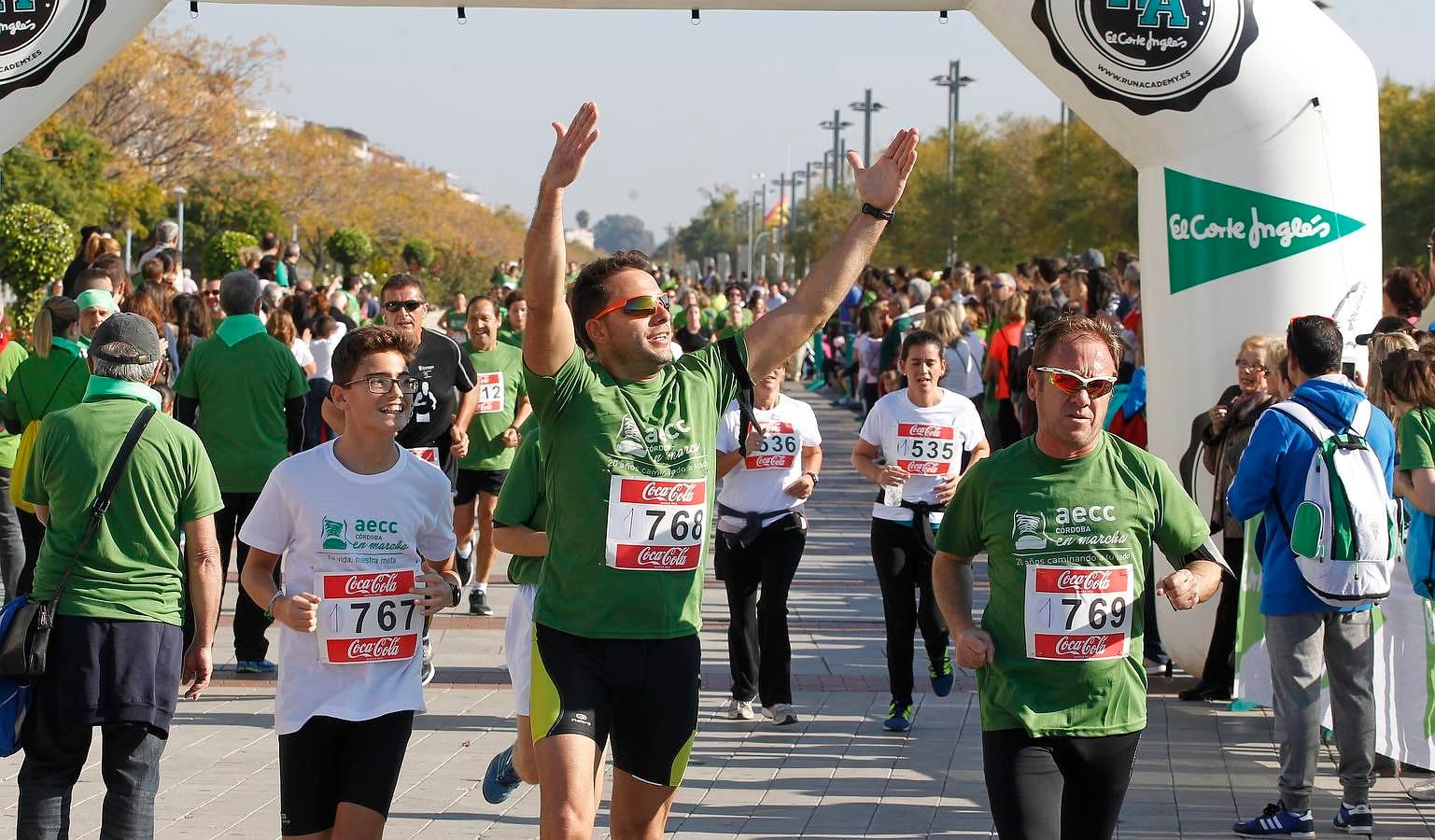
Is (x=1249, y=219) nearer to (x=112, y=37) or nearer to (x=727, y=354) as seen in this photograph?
(x=727, y=354)

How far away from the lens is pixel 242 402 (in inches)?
374

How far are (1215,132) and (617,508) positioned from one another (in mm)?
5401

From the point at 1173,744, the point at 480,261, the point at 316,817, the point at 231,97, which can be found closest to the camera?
the point at 316,817

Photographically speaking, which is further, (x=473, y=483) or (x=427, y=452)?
(x=473, y=483)

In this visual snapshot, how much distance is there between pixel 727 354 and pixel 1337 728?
10.3ft

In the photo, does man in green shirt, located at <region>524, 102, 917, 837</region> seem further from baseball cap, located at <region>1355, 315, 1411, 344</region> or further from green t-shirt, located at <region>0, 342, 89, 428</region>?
green t-shirt, located at <region>0, 342, 89, 428</region>

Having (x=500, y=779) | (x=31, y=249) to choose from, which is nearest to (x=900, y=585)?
(x=500, y=779)

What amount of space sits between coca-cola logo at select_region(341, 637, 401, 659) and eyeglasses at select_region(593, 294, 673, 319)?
109 centimetres

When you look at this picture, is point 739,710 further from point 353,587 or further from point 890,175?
point 890,175

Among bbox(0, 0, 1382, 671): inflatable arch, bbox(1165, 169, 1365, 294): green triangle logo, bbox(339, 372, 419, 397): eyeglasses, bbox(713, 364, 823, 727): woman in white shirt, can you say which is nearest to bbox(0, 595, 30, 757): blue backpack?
bbox(339, 372, 419, 397): eyeglasses

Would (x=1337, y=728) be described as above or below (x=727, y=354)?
below

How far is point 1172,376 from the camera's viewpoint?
360 inches

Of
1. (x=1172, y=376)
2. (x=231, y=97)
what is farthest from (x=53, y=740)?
(x=231, y=97)

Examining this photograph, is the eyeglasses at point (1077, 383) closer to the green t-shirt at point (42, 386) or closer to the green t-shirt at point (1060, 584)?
the green t-shirt at point (1060, 584)
